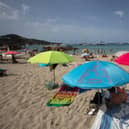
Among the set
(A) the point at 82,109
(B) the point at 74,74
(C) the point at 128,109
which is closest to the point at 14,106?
(A) the point at 82,109

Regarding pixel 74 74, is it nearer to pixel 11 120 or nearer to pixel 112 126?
pixel 112 126

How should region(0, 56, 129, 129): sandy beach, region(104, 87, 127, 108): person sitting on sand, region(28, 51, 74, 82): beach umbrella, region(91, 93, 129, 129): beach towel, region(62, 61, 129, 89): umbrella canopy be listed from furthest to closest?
region(28, 51, 74, 82): beach umbrella → region(104, 87, 127, 108): person sitting on sand → region(0, 56, 129, 129): sandy beach → region(91, 93, 129, 129): beach towel → region(62, 61, 129, 89): umbrella canopy

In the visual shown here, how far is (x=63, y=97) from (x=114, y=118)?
2.22 meters

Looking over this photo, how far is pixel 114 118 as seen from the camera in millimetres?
3688

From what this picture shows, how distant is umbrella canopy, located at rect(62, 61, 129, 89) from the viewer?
2.80 m

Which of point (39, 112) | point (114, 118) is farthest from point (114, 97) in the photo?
point (39, 112)

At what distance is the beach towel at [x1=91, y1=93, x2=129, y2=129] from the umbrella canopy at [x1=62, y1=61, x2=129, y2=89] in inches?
47.9

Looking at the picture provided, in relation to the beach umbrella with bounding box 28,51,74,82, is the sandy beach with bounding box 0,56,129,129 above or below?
below

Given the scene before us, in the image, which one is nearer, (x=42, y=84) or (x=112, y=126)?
(x=112, y=126)

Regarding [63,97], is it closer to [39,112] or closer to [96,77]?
[39,112]

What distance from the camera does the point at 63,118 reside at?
12.9 feet

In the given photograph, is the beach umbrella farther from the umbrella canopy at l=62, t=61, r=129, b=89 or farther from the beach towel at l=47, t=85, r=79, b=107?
the umbrella canopy at l=62, t=61, r=129, b=89

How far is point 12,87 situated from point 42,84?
1.51m

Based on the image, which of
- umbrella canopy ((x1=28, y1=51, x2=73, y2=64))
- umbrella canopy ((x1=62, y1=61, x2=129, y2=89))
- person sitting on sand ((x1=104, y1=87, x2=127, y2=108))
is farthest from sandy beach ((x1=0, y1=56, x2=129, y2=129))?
umbrella canopy ((x1=28, y1=51, x2=73, y2=64))
